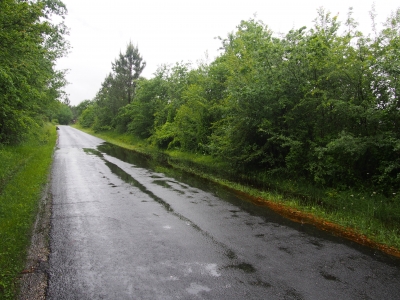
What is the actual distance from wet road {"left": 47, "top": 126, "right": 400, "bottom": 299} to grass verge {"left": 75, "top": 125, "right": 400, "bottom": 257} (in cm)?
64

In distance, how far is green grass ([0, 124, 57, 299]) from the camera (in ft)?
14.6

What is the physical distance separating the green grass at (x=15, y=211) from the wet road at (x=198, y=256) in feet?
1.73

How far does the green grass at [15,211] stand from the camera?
14.6 feet

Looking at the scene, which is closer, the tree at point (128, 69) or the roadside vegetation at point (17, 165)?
the roadside vegetation at point (17, 165)

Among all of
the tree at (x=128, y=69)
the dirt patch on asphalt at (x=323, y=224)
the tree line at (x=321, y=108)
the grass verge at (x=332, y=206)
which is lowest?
the dirt patch on asphalt at (x=323, y=224)

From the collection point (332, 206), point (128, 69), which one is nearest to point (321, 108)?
point (332, 206)

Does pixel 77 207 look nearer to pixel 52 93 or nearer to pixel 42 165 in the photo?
pixel 42 165

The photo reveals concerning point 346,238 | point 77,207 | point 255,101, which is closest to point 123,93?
point 255,101

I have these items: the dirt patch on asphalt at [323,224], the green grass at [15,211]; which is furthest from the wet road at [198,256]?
the green grass at [15,211]

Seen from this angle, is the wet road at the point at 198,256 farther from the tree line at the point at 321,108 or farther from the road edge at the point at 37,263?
the tree line at the point at 321,108

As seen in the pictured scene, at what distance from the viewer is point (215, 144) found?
16.6 metres

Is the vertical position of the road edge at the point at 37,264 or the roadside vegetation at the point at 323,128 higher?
the roadside vegetation at the point at 323,128

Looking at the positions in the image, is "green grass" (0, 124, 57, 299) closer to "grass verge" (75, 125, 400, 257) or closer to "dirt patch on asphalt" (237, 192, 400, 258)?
"dirt patch on asphalt" (237, 192, 400, 258)

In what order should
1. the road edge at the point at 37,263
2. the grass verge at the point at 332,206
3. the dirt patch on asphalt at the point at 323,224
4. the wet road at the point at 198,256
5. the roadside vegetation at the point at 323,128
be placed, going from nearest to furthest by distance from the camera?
the road edge at the point at 37,263 < the wet road at the point at 198,256 < the dirt patch on asphalt at the point at 323,224 < the grass verge at the point at 332,206 < the roadside vegetation at the point at 323,128
